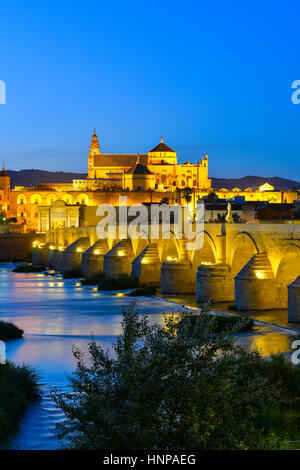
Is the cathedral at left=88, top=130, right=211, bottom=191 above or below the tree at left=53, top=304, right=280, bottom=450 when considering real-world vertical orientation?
above

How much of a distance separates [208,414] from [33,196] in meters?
86.8

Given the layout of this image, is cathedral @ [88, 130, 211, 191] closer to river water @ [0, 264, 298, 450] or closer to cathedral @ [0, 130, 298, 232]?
cathedral @ [0, 130, 298, 232]

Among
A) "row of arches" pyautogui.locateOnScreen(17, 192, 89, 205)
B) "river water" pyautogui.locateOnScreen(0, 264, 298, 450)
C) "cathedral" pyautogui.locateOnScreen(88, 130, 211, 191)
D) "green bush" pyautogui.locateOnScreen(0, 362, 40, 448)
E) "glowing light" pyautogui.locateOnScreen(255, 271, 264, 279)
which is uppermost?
"cathedral" pyautogui.locateOnScreen(88, 130, 211, 191)

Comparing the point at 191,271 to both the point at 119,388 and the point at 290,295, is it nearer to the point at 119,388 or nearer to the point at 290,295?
the point at 290,295

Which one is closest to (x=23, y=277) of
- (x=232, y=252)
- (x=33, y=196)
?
(x=232, y=252)

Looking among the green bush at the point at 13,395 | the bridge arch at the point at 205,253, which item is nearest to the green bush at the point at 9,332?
the green bush at the point at 13,395

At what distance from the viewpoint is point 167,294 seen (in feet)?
96.6

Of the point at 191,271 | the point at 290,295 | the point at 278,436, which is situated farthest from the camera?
the point at 191,271

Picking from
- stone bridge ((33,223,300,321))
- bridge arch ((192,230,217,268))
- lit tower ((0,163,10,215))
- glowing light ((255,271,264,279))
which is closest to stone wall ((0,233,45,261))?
lit tower ((0,163,10,215))

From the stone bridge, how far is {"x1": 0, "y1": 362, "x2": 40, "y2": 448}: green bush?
17.8 feet

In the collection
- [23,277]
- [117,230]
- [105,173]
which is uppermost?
[105,173]

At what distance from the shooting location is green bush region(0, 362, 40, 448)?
9289 millimetres

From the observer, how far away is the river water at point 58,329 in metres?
10.9

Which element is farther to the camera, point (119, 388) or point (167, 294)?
point (167, 294)
